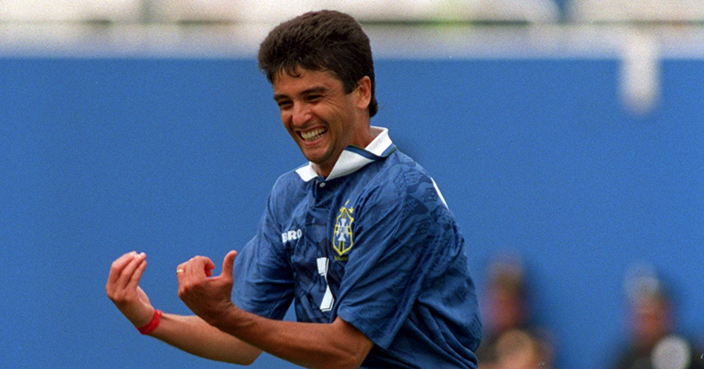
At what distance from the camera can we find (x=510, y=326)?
19.0ft

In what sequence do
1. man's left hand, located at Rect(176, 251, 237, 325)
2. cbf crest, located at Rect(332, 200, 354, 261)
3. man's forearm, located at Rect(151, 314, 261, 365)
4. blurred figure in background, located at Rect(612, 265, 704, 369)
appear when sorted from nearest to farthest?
man's left hand, located at Rect(176, 251, 237, 325)
cbf crest, located at Rect(332, 200, 354, 261)
man's forearm, located at Rect(151, 314, 261, 365)
blurred figure in background, located at Rect(612, 265, 704, 369)

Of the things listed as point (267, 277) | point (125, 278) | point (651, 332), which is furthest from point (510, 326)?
point (125, 278)

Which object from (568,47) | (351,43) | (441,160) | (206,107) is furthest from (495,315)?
(351,43)

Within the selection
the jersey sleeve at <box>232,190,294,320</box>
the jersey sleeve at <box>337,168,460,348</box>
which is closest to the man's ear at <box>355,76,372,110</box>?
the jersey sleeve at <box>337,168,460,348</box>

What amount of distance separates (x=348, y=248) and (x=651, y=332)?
11.8 feet

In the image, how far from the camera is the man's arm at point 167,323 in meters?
2.77

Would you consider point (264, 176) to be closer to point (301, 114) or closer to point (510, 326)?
point (510, 326)

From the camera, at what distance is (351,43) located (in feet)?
9.18

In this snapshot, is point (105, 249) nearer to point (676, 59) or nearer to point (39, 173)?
point (39, 173)

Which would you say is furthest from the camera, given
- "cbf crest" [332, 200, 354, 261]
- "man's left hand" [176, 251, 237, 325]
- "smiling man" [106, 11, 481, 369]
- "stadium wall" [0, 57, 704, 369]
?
"stadium wall" [0, 57, 704, 369]

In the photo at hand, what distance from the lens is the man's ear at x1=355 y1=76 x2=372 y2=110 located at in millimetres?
2861

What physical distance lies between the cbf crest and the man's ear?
11.5 inches

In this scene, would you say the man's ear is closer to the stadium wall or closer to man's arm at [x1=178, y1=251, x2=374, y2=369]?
man's arm at [x1=178, y1=251, x2=374, y2=369]

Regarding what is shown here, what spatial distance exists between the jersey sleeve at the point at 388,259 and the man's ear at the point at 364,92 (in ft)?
0.90
